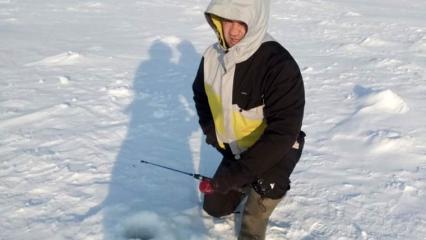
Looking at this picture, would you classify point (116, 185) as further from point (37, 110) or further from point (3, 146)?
point (37, 110)

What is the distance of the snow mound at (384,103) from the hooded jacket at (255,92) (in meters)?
2.20

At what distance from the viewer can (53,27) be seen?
7855 millimetres

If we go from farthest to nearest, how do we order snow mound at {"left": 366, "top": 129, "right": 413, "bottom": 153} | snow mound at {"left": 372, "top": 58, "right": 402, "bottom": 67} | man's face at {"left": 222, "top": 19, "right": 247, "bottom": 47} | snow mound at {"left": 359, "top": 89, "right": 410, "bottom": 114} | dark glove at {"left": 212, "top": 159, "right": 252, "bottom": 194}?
snow mound at {"left": 372, "top": 58, "right": 402, "bottom": 67}
snow mound at {"left": 359, "top": 89, "right": 410, "bottom": 114}
snow mound at {"left": 366, "top": 129, "right": 413, "bottom": 153}
dark glove at {"left": 212, "top": 159, "right": 252, "bottom": 194}
man's face at {"left": 222, "top": 19, "right": 247, "bottom": 47}

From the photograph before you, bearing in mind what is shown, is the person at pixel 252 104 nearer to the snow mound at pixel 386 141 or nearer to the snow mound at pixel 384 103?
the snow mound at pixel 386 141

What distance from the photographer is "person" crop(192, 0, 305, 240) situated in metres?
2.54

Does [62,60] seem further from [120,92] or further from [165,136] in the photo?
[165,136]

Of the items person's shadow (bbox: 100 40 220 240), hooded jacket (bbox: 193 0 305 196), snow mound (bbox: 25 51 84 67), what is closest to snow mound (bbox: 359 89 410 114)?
person's shadow (bbox: 100 40 220 240)

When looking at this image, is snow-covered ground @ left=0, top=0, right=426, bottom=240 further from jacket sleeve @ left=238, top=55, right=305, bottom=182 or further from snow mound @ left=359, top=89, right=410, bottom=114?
jacket sleeve @ left=238, top=55, right=305, bottom=182

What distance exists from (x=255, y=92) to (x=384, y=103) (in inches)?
100

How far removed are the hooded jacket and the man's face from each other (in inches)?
1.3

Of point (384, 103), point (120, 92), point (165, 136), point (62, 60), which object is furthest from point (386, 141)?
point (62, 60)

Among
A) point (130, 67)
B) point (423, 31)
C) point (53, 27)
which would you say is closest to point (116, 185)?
point (130, 67)

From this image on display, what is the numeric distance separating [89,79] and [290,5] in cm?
615

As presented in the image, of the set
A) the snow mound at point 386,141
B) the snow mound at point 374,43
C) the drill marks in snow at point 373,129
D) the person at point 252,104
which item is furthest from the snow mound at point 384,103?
the snow mound at point 374,43
